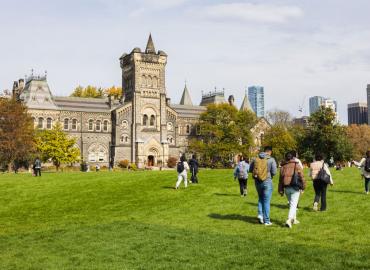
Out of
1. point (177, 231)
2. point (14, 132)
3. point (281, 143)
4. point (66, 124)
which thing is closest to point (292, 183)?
point (177, 231)

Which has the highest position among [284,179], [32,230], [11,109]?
[11,109]

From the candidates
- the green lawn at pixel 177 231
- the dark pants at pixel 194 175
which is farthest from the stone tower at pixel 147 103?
the green lawn at pixel 177 231

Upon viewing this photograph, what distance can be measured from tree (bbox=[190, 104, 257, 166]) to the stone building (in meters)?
7.19

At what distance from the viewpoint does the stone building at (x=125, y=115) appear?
82.2 metres

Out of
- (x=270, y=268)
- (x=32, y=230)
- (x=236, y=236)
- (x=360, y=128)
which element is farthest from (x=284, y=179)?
(x=360, y=128)

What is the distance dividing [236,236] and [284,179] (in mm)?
2705

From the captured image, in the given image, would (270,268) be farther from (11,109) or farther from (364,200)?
(11,109)

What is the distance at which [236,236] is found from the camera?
15133mm

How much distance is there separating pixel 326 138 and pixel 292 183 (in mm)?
52784

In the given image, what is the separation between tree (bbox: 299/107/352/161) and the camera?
66.2m

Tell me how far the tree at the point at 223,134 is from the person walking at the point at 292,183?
63.1m

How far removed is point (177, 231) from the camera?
53.7 feet

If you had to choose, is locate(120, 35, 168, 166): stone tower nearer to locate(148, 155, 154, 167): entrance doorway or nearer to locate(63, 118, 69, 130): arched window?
locate(148, 155, 154, 167): entrance doorway

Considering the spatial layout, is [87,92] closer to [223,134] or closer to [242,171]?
[223,134]
